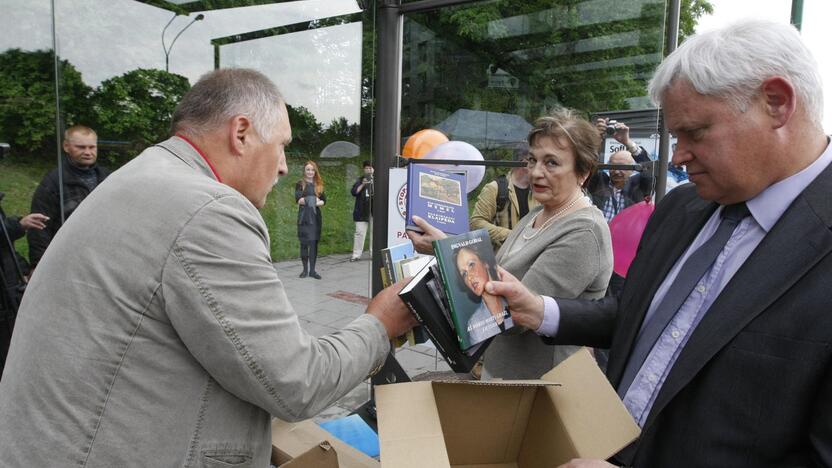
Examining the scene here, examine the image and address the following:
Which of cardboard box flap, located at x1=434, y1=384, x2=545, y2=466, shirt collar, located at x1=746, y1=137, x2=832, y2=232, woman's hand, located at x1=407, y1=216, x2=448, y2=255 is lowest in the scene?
cardboard box flap, located at x1=434, y1=384, x2=545, y2=466

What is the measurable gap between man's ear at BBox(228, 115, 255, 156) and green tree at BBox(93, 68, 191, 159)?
2168mm

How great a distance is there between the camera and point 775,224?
3.51 ft

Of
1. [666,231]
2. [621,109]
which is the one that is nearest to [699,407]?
[666,231]

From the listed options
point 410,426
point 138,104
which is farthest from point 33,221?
point 410,426

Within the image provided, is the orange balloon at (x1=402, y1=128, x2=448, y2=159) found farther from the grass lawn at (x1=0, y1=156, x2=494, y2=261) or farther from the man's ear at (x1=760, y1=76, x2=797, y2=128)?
the man's ear at (x1=760, y1=76, x2=797, y2=128)

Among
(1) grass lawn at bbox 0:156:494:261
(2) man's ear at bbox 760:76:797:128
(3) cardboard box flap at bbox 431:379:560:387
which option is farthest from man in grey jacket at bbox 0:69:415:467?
(1) grass lawn at bbox 0:156:494:261

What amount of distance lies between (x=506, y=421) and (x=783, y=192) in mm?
811

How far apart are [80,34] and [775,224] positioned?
3557mm

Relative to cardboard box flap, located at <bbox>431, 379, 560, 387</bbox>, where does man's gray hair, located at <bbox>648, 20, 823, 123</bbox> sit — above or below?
above

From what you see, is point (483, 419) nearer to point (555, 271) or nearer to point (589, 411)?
point (589, 411)

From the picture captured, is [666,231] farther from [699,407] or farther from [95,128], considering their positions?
[95,128]

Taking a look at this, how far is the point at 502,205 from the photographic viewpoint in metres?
3.75

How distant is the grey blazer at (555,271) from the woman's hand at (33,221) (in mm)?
2836

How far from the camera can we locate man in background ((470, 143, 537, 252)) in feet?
12.0
